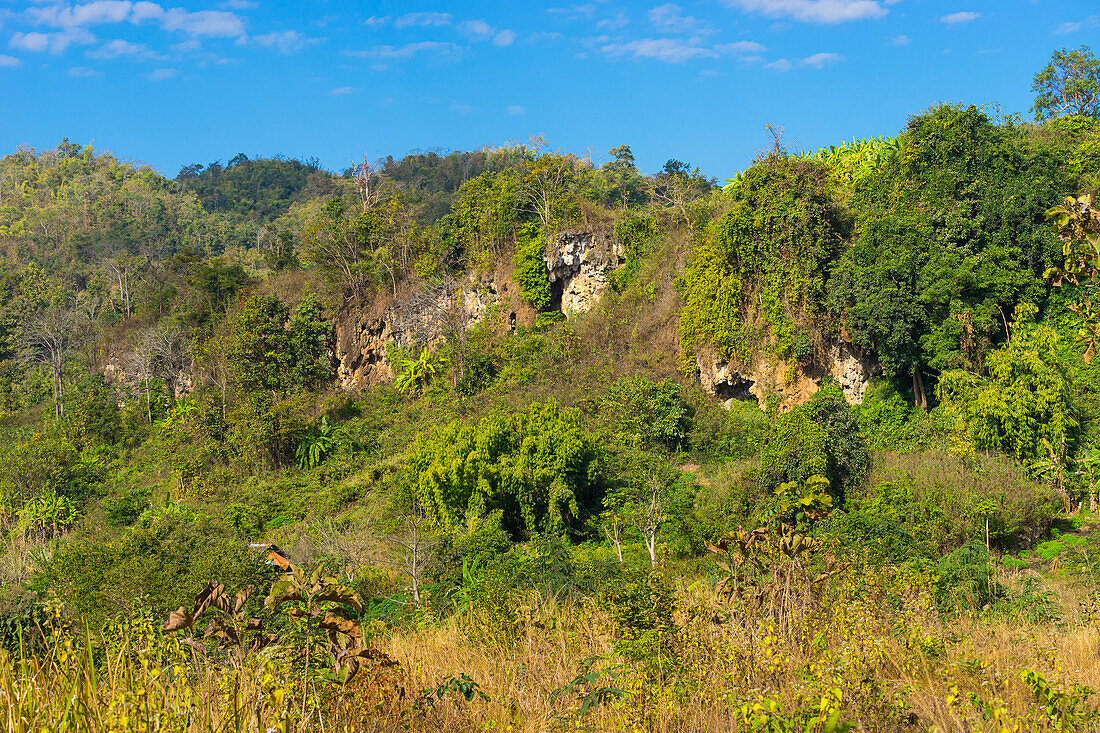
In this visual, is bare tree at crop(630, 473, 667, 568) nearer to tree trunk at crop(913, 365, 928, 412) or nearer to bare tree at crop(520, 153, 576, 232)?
tree trunk at crop(913, 365, 928, 412)

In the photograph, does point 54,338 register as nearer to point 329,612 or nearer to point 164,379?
point 164,379

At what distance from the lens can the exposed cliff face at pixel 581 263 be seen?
1011 inches

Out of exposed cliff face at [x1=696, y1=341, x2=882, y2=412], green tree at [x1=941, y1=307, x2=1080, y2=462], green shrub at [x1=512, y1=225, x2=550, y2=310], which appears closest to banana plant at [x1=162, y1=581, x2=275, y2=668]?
green tree at [x1=941, y1=307, x2=1080, y2=462]

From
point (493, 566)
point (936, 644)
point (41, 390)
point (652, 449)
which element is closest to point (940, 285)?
point (652, 449)

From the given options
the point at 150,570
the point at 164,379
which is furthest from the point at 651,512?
the point at 164,379

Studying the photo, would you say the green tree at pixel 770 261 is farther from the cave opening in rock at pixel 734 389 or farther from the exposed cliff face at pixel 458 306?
the exposed cliff face at pixel 458 306

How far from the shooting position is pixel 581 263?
25.9 m

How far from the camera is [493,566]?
1347cm

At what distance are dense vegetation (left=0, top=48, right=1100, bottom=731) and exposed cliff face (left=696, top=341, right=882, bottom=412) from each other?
256mm

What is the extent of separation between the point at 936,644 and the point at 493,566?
10135 mm

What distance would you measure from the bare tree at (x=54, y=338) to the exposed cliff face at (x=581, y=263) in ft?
70.6

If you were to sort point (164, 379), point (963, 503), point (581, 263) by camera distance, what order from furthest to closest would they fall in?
point (164, 379)
point (581, 263)
point (963, 503)

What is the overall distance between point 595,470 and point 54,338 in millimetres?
28175

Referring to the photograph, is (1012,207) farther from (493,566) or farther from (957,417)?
(493,566)
